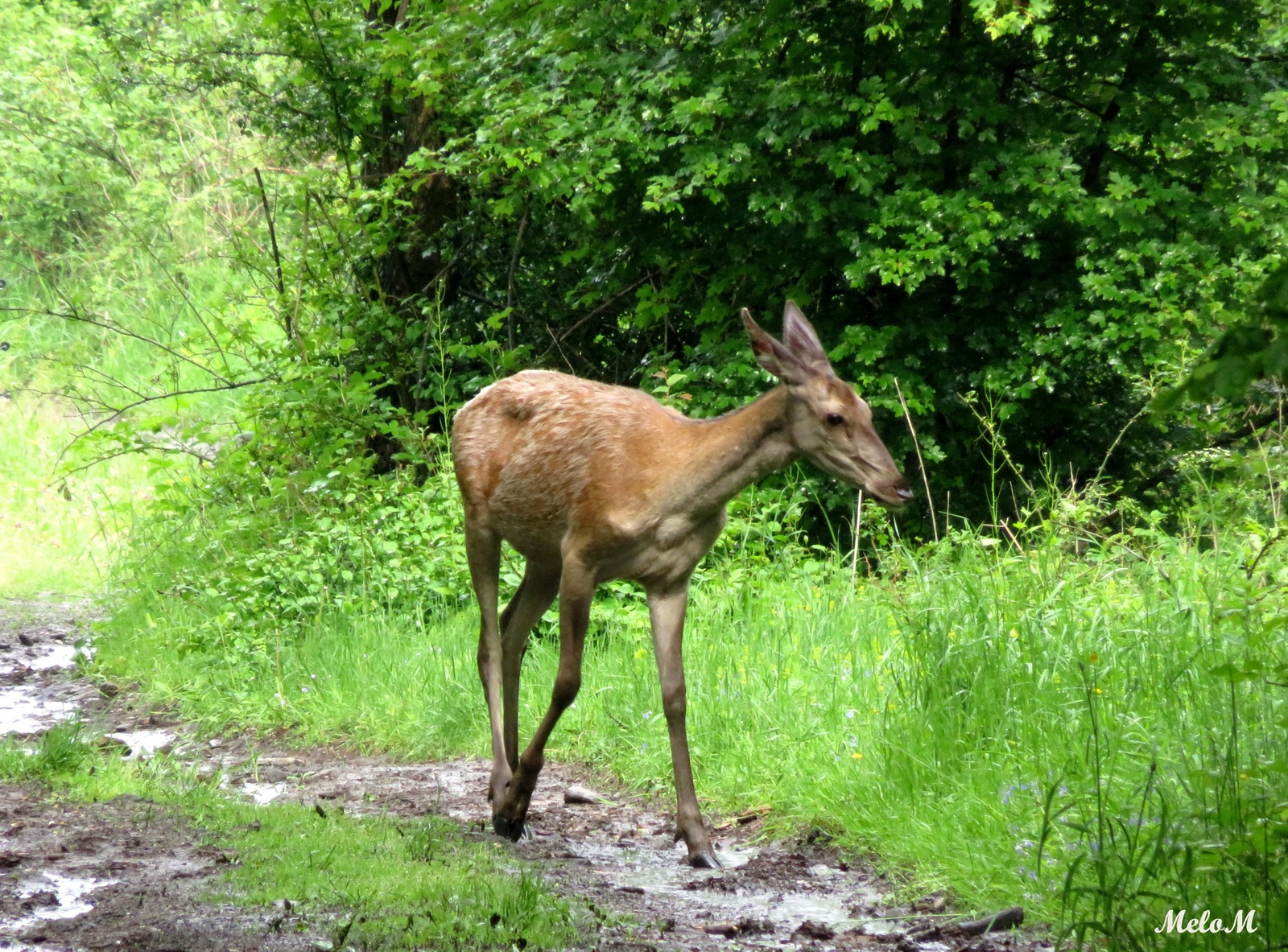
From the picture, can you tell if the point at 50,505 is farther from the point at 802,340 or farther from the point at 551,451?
the point at 802,340

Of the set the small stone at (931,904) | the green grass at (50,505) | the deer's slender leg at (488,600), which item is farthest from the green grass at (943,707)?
the green grass at (50,505)

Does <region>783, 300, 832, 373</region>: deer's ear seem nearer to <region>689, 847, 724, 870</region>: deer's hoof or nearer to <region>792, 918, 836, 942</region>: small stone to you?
<region>689, 847, 724, 870</region>: deer's hoof

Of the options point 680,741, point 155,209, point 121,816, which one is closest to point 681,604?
point 680,741

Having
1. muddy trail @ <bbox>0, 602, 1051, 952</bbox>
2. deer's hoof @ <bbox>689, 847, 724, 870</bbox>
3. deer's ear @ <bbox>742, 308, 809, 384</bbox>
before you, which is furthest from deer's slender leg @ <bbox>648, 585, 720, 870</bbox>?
deer's ear @ <bbox>742, 308, 809, 384</bbox>

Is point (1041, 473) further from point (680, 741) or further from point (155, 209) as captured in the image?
point (155, 209)

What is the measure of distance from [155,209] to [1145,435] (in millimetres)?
14784

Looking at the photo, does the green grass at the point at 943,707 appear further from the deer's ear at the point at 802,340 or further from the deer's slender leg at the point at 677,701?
the deer's ear at the point at 802,340

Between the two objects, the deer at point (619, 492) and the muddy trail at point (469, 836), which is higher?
the deer at point (619, 492)

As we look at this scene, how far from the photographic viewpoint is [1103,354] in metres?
10.3

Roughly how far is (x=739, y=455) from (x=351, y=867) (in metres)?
2.22

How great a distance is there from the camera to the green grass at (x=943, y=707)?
4.29m

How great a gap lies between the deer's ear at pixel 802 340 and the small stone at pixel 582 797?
2.34 m

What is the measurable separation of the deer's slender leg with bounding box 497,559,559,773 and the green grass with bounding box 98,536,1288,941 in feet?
1.98

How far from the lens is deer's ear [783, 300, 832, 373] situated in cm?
573
